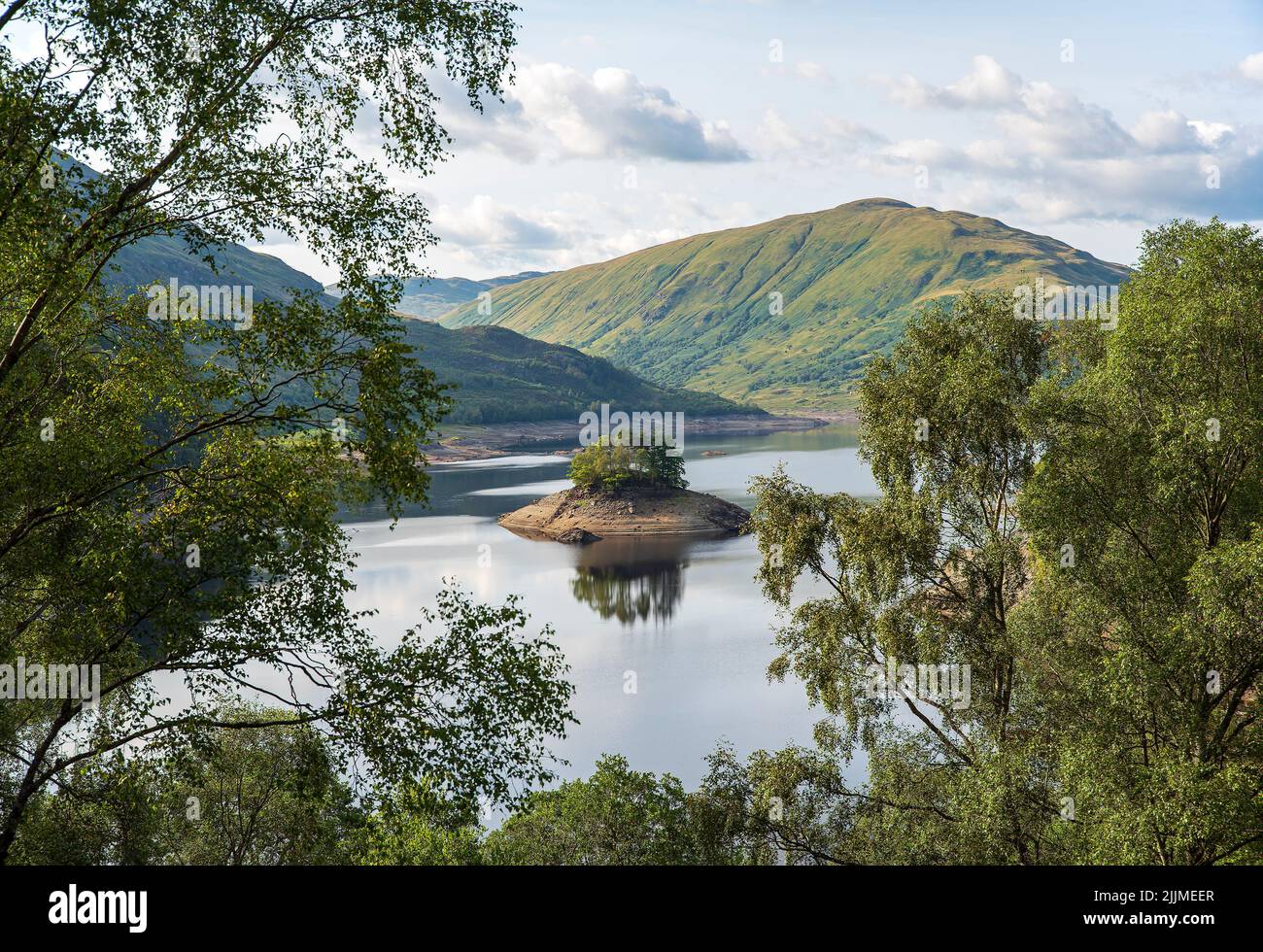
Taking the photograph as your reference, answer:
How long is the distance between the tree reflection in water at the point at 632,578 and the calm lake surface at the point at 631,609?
0.18m

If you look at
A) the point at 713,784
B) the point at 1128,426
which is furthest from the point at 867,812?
the point at 1128,426

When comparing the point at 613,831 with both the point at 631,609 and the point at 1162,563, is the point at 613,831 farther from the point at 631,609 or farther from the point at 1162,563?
the point at 631,609

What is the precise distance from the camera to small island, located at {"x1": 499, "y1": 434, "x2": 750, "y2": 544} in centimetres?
10488

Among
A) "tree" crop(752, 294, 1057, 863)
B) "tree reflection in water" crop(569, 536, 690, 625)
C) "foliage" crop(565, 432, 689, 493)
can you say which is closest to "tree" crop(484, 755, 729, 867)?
"tree" crop(752, 294, 1057, 863)

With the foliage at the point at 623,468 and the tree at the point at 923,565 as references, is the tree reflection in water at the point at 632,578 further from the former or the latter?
the tree at the point at 923,565

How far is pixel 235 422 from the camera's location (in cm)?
1077

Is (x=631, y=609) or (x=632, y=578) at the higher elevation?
(x=632, y=578)

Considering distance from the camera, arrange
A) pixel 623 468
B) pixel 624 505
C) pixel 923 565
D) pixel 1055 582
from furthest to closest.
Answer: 1. pixel 623 468
2. pixel 624 505
3. pixel 923 565
4. pixel 1055 582

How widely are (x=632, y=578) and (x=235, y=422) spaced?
73.0 m

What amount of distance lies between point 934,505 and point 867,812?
23.7ft

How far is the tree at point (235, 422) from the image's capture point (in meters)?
10.5

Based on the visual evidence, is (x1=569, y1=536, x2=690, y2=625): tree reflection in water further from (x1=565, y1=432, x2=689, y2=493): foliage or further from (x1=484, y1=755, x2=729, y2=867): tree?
(x1=484, y1=755, x2=729, y2=867): tree

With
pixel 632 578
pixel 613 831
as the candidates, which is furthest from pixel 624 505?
pixel 613 831
